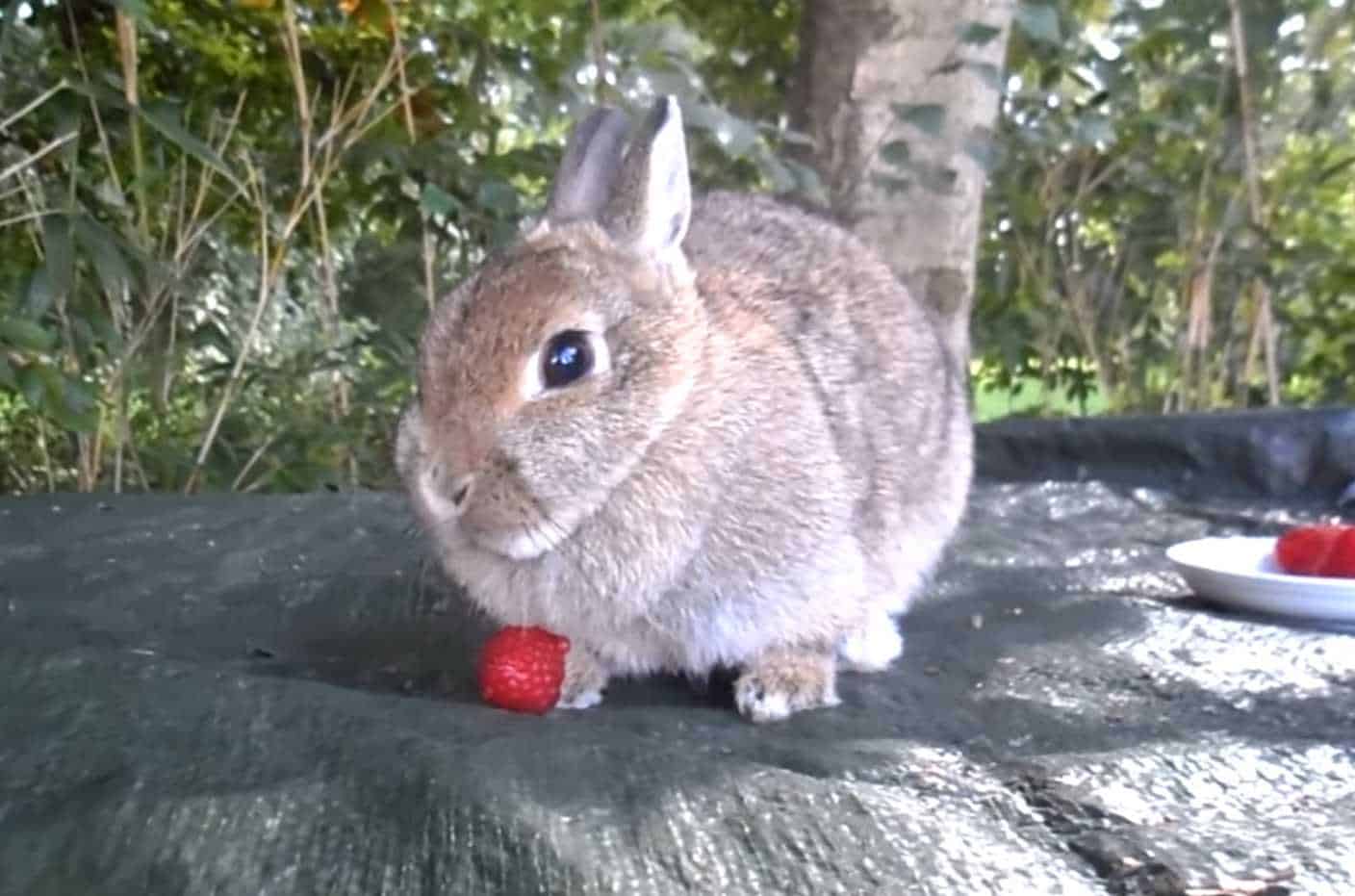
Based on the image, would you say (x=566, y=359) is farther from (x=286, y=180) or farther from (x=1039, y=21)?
(x=286, y=180)

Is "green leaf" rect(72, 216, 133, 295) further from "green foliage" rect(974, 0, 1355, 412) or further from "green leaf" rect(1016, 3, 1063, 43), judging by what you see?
"green foliage" rect(974, 0, 1355, 412)

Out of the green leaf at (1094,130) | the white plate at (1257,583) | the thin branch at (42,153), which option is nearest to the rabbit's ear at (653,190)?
the white plate at (1257,583)

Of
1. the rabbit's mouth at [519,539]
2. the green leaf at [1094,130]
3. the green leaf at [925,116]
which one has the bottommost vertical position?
the rabbit's mouth at [519,539]

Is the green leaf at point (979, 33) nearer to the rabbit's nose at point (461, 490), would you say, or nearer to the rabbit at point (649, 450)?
the rabbit at point (649, 450)

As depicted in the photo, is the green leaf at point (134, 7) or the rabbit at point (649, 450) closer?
the rabbit at point (649, 450)

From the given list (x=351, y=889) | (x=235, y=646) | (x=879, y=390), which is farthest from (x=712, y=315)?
(x=351, y=889)

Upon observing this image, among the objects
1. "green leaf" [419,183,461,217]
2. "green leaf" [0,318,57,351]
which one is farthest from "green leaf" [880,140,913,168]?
"green leaf" [0,318,57,351]

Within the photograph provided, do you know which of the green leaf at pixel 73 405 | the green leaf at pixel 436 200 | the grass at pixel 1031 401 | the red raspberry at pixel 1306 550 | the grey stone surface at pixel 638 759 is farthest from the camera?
the grass at pixel 1031 401
